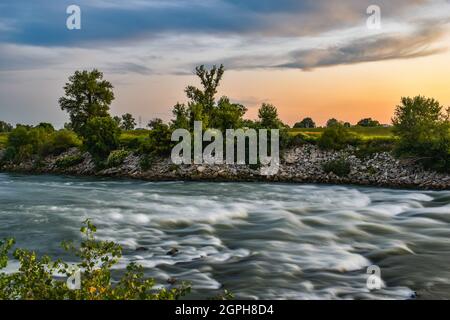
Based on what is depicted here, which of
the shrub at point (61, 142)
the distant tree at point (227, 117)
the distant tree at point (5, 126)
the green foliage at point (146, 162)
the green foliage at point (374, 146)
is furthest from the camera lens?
the distant tree at point (5, 126)

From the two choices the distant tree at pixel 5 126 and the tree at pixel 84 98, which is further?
the distant tree at pixel 5 126

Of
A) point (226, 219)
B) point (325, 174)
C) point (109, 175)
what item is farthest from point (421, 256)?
point (109, 175)

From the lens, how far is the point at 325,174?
4553cm

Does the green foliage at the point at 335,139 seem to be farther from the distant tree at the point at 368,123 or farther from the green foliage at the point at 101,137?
the distant tree at the point at 368,123

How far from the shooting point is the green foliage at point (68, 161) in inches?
2345

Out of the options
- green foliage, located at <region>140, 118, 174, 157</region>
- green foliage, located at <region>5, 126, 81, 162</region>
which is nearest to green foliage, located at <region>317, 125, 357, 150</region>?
green foliage, located at <region>140, 118, 174, 157</region>

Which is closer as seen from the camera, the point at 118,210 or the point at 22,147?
the point at 118,210

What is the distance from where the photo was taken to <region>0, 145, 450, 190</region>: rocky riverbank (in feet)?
139

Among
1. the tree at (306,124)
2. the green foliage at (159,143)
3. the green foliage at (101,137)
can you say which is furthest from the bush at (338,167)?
the tree at (306,124)

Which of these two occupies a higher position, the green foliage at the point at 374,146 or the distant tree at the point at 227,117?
the distant tree at the point at 227,117
